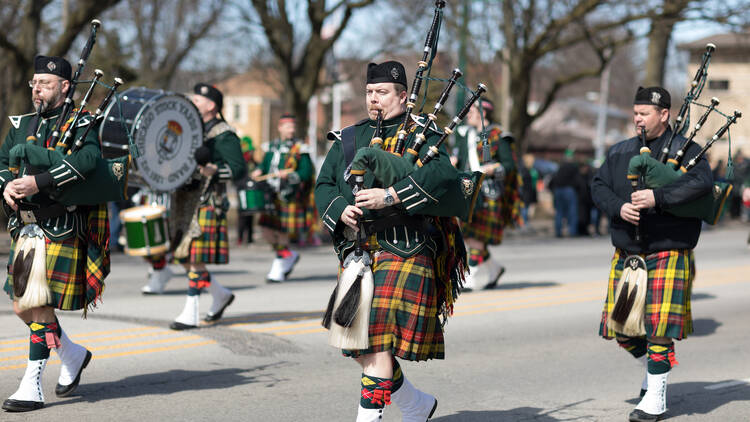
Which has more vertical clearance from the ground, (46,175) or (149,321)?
(46,175)

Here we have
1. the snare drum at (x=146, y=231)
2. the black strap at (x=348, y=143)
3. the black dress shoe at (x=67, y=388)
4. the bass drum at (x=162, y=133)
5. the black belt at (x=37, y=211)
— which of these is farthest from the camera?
the snare drum at (x=146, y=231)

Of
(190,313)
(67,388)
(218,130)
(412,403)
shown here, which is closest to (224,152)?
(218,130)

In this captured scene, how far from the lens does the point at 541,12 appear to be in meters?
19.8

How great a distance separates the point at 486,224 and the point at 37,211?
230 inches

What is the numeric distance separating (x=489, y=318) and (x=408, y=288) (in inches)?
178

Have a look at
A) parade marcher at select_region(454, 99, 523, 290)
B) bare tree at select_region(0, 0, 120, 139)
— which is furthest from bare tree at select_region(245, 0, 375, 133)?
parade marcher at select_region(454, 99, 523, 290)

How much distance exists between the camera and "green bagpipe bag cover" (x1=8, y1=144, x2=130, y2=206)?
490cm

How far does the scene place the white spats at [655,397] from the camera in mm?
5207

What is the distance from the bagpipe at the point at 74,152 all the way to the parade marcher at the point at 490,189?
4861mm

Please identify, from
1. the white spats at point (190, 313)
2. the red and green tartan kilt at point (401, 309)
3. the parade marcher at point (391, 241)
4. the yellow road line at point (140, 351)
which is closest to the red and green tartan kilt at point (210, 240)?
the white spats at point (190, 313)

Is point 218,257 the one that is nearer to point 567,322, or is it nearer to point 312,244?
point 567,322

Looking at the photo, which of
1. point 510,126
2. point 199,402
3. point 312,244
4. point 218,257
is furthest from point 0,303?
point 510,126

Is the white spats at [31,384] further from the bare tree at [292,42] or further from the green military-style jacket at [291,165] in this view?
the bare tree at [292,42]

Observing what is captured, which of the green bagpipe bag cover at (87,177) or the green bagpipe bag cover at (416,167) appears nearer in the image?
the green bagpipe bag cover at (416,167)
